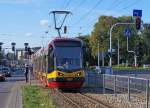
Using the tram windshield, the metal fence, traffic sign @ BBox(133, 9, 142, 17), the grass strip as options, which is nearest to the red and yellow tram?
the tram windshield

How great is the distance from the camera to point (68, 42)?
3195cm

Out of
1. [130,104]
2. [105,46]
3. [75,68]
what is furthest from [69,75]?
[105,46]

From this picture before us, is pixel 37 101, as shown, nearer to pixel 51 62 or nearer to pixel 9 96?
pixel 9 96

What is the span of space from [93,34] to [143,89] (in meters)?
119

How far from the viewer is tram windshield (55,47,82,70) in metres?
31.1

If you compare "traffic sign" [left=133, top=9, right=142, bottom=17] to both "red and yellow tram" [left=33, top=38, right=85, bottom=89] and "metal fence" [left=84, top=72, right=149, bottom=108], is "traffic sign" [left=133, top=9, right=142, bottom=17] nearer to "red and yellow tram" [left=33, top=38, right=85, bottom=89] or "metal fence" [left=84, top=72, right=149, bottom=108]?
"red and yellow tram" [left=33, top=38, right=85, bottom=89]

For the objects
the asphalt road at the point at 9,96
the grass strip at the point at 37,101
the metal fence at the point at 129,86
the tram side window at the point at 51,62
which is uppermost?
the tram side window at the point at 51,62

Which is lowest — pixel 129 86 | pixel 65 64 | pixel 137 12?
pixel 129 86

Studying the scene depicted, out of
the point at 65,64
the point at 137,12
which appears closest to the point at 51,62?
the point at 65,64

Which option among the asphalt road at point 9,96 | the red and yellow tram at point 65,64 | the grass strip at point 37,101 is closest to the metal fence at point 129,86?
the red and yellow tram at point 65,64

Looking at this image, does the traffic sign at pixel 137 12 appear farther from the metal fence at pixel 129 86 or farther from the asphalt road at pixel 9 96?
the metal fence at pixel 129 86

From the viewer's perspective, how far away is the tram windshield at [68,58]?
102ft

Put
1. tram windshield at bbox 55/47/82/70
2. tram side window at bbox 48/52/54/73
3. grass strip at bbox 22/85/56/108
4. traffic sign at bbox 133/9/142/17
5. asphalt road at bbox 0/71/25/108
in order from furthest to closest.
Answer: traffic sign at bbox 133/9/142/17 → tram side window at bbox 48/52/54/73 → tram windshield at bbox 55/47/82/70 → asphalt road at bbox 0/71/25/108 → grass strip at bbox 22/85/56/108

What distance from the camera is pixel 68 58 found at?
31.4 meters
